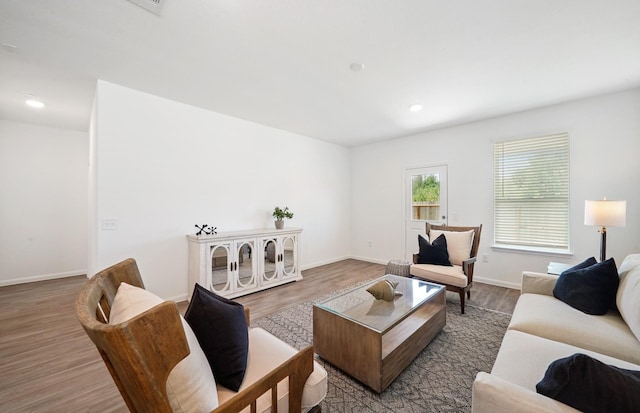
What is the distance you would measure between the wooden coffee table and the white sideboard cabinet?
1776mm

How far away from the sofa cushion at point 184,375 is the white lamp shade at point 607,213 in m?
3.70

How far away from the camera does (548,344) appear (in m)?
1.44

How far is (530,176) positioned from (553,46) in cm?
212

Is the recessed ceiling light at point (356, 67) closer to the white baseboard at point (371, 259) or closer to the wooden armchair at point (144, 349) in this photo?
the wooden armchair at point (144, 349)

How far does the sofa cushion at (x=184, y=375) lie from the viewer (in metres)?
0.79

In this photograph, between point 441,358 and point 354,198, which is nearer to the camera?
point 441,358

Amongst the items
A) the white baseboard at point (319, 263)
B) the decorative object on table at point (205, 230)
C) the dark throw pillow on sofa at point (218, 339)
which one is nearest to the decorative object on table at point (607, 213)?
the dark throw pillow on sofa at point (218, 339)

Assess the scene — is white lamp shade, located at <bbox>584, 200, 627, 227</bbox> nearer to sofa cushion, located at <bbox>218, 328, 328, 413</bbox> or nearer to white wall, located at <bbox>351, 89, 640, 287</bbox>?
white wall, located at <bbox>351, 89, 640, 287</bbox>

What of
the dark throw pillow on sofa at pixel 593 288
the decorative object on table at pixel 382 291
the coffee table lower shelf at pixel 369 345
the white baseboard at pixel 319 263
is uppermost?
the dark throw pillow on sofa at pixel 593 288

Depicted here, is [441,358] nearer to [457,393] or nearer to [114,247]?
[457,393]

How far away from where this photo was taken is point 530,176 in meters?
3.71

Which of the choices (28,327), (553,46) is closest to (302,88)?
(553,46)

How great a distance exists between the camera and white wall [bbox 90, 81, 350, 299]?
2.85m

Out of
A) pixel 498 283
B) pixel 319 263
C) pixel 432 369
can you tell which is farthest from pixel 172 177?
pixel 498 283
